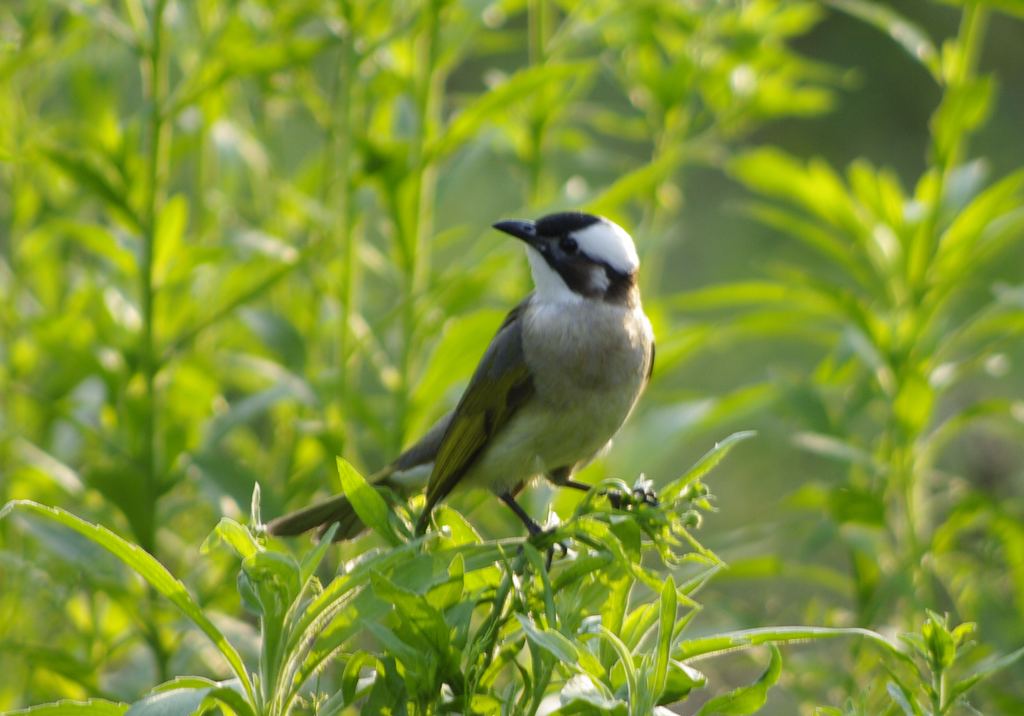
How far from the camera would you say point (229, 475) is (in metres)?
2.71

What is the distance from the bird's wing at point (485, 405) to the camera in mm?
2572

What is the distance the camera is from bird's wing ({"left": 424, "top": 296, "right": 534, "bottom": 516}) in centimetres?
257

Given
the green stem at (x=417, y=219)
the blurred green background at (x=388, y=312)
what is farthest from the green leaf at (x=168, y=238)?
the green stem at (x=417, y=219)

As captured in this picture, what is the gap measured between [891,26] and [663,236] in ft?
2.22

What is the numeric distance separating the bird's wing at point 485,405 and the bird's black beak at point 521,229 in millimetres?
184

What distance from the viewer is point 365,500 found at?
1.57 metres

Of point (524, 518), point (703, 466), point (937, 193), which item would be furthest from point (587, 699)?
point (937, 193)

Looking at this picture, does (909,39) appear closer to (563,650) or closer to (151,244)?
(151,244)

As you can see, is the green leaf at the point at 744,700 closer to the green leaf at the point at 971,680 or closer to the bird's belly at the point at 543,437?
the green leaf at the point at 971,680

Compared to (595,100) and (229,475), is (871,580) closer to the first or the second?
(229,475)

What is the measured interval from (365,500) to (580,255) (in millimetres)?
1391

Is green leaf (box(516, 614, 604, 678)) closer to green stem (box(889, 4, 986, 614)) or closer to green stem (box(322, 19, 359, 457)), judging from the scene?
green stem (box(322, 19, 359, 457))

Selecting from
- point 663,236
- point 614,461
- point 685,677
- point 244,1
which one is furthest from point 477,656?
point 244,1

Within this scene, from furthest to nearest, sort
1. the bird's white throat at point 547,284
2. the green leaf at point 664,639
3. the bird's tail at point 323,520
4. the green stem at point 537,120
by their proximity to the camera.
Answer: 1. the green stem at point 537,120
2. the bird's white throat at point 547,284
3. the bird's tail at point 323,520
4. the green leaf at point 664,639
